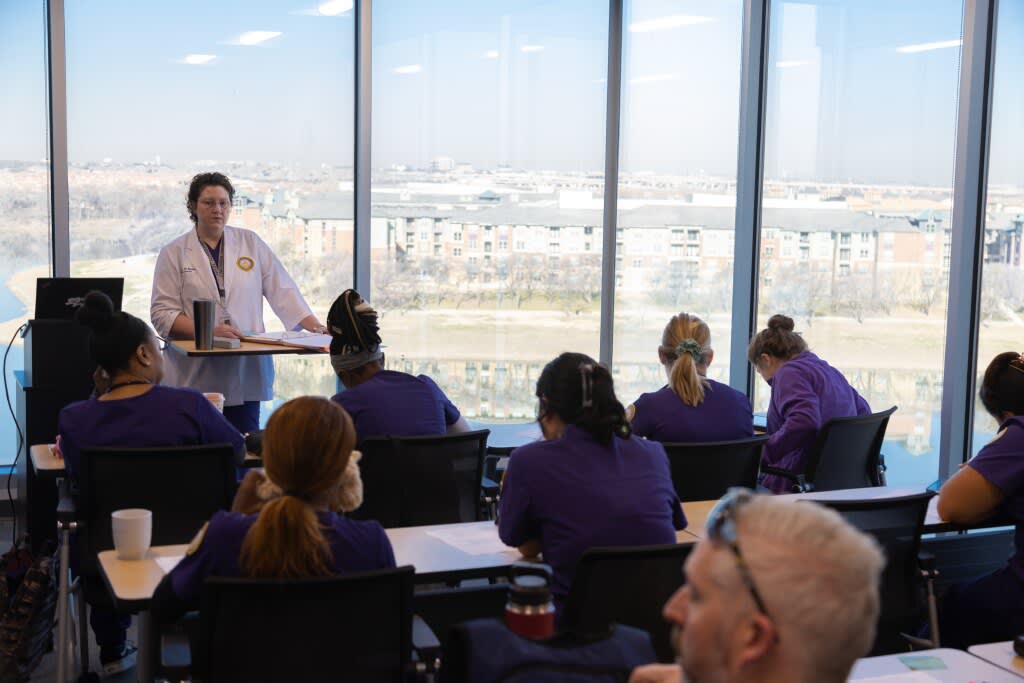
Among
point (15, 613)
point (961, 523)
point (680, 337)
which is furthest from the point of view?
point (680, 337)

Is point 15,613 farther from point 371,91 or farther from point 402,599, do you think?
point 371,91

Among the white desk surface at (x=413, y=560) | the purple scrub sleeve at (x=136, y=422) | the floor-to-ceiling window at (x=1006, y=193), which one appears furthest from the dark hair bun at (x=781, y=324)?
the purple scrub sleeve at (x=136, y=422)

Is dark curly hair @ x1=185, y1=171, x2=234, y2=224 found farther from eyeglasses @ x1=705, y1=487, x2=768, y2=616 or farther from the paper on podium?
eyeglasses @ x1=705, y1=487, x2=768, y2=616

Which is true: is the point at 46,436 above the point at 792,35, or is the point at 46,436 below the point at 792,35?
below

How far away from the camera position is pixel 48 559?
367 cm

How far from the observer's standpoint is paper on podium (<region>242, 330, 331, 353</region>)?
4295 mm

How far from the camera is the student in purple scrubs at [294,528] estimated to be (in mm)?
2139

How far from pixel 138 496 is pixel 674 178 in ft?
14.9

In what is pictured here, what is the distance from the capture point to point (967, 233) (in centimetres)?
525

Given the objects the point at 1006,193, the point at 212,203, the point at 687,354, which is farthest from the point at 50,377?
the point at 1006,193

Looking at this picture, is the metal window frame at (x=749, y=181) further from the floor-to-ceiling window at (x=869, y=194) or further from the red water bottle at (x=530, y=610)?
the red water bottle at (x=530, y=610)

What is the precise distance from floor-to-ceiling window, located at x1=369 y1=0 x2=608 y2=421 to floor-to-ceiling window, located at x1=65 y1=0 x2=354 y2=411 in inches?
10.9

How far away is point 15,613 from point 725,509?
2.97 m

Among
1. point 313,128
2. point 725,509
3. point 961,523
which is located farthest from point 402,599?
point 313,128
